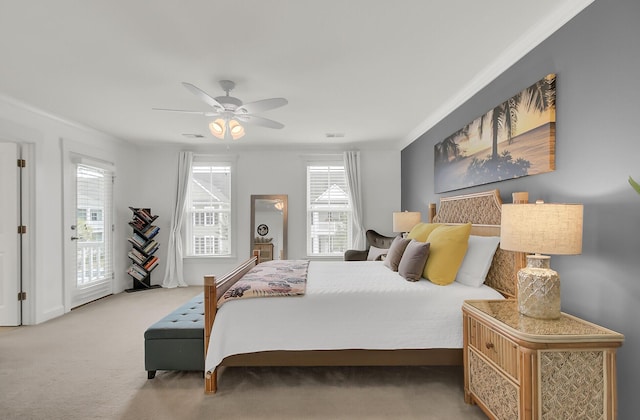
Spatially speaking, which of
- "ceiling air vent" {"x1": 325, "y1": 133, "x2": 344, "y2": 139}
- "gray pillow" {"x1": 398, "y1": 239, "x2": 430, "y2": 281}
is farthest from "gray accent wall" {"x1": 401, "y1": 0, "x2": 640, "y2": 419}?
"ceiling air vent" {"x1": 325, "y1": 133, "x2": 344, "y2": 139}

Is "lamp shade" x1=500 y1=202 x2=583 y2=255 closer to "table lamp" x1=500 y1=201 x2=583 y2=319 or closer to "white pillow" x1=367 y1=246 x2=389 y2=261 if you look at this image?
"table lamp" x1=500 y1=201 x2=583 y2=319

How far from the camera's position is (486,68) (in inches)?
111

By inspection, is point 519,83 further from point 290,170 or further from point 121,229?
point 121,229

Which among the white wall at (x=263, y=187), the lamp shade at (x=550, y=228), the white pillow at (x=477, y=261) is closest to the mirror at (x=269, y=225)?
the white wall at (x=263, y=187)

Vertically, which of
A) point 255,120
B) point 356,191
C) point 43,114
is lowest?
point 356,191

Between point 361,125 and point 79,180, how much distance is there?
13.2 feet

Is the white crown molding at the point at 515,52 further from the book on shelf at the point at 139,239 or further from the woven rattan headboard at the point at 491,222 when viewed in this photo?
the book on shelf at the point at 139,239

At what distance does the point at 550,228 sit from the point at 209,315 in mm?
2187

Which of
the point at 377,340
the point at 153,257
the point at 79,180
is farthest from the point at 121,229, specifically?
the point at 377,340

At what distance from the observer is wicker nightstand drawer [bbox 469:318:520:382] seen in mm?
1666

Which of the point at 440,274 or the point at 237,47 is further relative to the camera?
the point at 440,274

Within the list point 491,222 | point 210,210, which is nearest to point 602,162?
point 491,222

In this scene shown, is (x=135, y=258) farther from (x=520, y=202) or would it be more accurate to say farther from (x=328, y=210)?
(x=520, y=202)

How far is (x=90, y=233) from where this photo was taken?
189 inches
